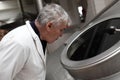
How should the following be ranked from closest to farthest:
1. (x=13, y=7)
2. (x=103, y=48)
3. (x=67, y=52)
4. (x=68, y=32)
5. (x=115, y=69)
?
(x=115, y=69) < (x=103, y=48) < (x=67, y=52) < (x=68, y=32) < (x=13, y=7)

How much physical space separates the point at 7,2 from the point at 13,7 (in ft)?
0.35

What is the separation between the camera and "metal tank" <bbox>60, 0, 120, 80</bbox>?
3.09ft

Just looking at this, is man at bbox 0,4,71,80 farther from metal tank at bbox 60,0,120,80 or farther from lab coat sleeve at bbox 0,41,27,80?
metal tank at bbox 60,0,120,80

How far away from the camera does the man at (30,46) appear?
1.16 m

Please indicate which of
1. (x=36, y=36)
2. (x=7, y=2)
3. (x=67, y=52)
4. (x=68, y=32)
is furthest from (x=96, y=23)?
(x=7, y=2)

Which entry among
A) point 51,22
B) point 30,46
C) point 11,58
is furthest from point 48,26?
point 11,58

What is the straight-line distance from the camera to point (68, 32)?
6.25 feet

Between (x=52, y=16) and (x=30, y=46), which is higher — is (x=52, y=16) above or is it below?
above

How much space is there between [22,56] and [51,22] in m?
0.24

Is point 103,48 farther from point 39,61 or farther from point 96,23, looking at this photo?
point 39,61

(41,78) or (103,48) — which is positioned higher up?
(103,48)

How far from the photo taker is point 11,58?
1.16 meters

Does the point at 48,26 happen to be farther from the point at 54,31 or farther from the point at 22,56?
the point at 22,56

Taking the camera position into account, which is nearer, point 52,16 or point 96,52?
point 96,52
